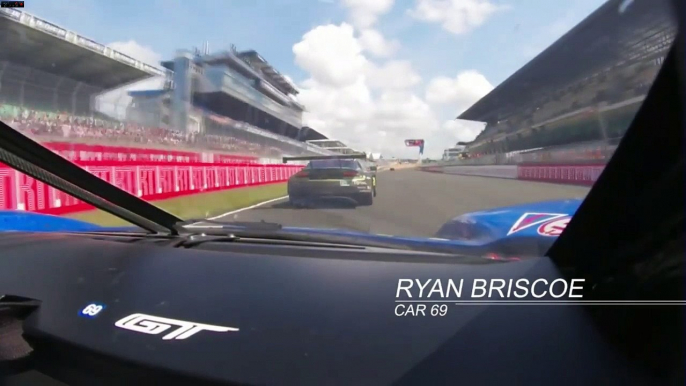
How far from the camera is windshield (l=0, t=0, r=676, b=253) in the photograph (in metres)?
1.63

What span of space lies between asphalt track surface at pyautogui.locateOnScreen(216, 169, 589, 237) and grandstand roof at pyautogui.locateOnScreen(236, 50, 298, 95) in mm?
694

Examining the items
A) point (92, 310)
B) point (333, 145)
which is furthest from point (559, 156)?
point (92, 310)

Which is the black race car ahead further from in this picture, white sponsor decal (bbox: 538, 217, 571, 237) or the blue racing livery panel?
white sponsor decal (bbox: 538, 217, 571, 237)

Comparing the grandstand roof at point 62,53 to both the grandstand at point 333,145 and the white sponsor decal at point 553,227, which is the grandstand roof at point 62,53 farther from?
the white sponsor decal at point 553,227

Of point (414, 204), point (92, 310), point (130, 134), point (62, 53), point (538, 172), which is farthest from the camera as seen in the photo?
point (130, 134)

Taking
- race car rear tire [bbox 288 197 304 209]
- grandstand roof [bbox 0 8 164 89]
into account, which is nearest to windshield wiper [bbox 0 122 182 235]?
grandstand roof [bbox 0 8 164 89]

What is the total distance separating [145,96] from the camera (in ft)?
8.75

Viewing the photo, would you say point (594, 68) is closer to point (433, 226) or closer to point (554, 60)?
point (554, 60)

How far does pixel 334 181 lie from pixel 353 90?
75cm

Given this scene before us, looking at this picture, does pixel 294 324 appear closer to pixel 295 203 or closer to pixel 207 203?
pixel 295 203

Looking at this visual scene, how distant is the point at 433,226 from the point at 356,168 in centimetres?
66

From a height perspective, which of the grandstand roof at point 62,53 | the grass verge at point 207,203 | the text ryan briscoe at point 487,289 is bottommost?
the text ryan briscoe at point 487,289

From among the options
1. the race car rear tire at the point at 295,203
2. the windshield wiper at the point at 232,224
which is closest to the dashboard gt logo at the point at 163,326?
the windshield wiper at the point at 232,224

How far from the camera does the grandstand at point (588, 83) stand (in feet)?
4.48
